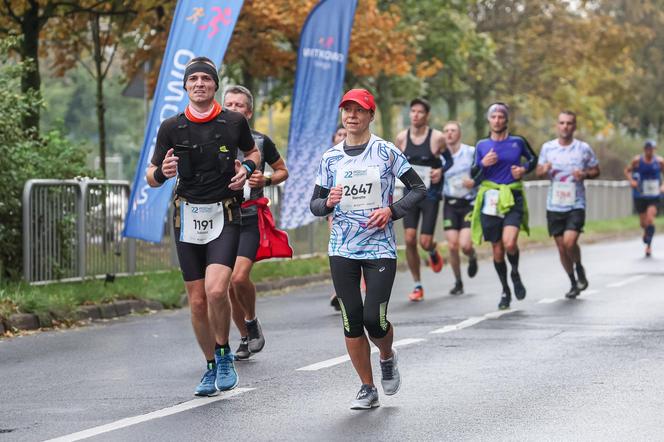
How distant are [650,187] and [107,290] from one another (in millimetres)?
13441

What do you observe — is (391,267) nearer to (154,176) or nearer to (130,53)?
(154,176)

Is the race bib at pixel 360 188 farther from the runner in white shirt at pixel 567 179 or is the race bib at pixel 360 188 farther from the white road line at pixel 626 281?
the white road line at pixel 626 281

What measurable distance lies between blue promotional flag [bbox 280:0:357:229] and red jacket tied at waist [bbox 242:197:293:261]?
392 inches

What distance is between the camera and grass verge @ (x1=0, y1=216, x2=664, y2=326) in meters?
14.2

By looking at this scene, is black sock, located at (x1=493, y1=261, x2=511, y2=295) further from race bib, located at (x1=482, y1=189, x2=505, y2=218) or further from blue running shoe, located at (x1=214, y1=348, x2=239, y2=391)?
blue running shoe, located at (x1=214, y1=348, x2=239, y2=391)

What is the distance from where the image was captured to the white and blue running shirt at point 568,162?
1638 cm

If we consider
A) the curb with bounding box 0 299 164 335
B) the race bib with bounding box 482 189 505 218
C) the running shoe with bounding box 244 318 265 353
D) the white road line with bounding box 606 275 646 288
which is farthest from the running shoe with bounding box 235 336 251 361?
the white road line with bounding box 606 275 646 288

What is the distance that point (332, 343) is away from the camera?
12.2m

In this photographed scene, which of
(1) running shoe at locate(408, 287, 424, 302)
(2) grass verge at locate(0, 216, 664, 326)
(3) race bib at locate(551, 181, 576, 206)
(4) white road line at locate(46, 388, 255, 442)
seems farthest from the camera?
(1) running shoe at locate(408, 287, 424, 302)

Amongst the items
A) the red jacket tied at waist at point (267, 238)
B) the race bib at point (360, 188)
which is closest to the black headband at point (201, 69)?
the race bib at point (360, 188)

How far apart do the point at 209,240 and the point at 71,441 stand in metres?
1.91

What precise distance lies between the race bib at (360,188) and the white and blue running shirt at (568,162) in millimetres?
8008

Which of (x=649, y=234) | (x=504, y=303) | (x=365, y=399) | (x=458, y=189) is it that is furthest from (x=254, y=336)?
(x=649, y=234)

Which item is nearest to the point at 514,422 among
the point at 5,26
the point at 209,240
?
the point at 209,240
